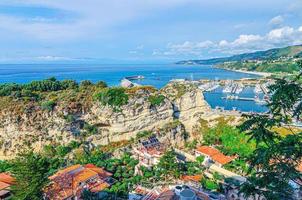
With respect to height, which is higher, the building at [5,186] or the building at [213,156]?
the building at [5,186]

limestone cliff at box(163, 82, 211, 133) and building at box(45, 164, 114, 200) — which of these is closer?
building at box(45, 164, 114, 200)

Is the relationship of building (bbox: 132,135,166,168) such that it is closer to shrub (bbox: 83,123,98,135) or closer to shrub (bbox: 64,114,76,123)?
shrub (bbox: 83,123,98,135)

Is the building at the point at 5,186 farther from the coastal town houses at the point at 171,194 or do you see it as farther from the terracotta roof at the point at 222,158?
the terracotta roof at the point at 222,158

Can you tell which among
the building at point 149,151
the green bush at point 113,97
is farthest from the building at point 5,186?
the green bush at point 113,97

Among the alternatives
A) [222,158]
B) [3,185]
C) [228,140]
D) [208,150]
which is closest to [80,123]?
[3,185]

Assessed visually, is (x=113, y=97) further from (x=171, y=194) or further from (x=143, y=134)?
(x=171, y=194)

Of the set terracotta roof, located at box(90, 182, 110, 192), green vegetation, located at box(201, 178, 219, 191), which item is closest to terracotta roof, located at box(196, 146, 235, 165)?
green vegetation, located at box(201, 178, 219, 191)
